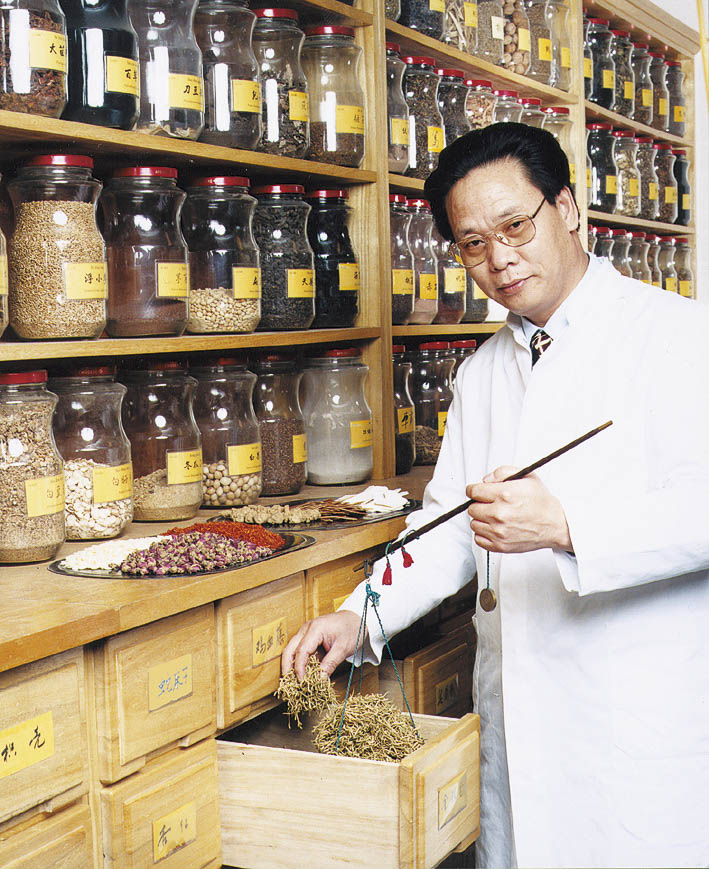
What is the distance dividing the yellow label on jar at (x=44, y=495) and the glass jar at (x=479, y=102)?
163 centimetres

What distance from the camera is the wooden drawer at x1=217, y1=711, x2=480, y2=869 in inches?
51.9

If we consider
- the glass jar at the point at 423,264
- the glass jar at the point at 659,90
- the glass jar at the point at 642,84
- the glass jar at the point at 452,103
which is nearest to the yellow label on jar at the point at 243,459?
the glass jar at the point at 423,264

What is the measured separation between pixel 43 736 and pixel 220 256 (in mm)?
994

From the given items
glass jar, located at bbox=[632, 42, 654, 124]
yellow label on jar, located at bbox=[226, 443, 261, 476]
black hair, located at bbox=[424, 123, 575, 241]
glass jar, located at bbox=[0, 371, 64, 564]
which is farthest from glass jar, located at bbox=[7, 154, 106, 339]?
glass jar, located at bbox=[632, 42, 654, 124]

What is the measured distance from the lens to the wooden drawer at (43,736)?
1.17 m

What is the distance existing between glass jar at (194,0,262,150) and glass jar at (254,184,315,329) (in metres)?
0.17

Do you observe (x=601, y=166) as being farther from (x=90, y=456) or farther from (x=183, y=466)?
(x=90, y=456)

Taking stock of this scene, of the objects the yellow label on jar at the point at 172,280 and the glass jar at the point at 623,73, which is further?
the glass jar at the point at 623,73

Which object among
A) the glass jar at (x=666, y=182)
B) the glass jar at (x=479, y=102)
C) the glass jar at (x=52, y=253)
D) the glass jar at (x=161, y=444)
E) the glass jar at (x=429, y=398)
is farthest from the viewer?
the glass jar at (x=666, y=182)

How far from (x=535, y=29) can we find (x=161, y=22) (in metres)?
1.55

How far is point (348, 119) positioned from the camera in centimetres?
224

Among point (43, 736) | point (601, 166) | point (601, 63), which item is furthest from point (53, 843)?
point (601, 63)

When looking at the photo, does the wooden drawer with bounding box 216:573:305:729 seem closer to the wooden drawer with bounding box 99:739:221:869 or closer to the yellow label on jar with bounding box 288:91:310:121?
the wooden drawer with bounding box 99:739:221:869

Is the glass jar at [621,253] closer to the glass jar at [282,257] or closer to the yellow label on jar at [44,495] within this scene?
the glass jar at [282,257]
